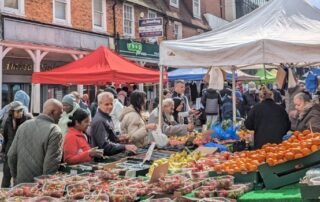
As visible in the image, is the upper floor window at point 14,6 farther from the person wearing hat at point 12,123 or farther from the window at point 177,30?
the window at point 177,30

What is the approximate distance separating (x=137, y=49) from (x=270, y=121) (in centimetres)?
1678

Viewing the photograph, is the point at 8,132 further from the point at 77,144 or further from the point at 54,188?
the point at 54,188

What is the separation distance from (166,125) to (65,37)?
1115 cm

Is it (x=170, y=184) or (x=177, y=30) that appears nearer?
(x=170, y=184)

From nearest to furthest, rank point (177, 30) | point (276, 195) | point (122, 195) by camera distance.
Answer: point (276, 195), point (122, 195), point (177, 30)

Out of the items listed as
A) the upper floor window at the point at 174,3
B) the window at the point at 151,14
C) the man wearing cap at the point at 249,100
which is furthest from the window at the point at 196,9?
the man wearing cap at the point at 249,100

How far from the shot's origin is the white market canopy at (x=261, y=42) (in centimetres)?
604

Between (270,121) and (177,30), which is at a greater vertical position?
(177,30)

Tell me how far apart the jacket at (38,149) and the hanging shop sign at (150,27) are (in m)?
15.0

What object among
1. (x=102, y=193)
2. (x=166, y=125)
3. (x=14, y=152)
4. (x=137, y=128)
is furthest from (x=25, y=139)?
(x=166, y=125)

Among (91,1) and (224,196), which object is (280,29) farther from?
(91,1)

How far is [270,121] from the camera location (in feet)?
21.3

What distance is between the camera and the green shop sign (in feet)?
71.2

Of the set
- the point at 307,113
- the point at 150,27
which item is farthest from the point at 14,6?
the point at 307,113
